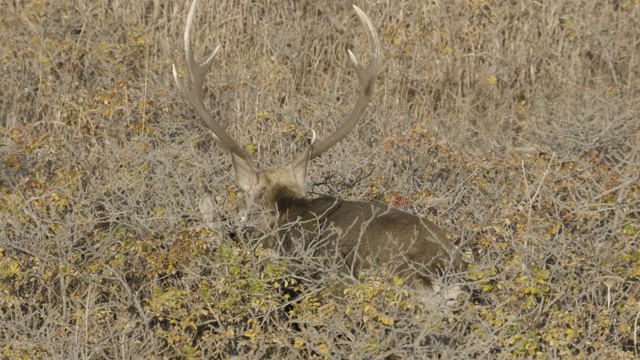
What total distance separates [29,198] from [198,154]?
152 cm

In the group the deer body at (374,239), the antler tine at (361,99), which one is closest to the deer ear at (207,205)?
the deer body at (374,239)

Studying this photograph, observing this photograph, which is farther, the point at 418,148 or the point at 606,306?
the point at 418,148

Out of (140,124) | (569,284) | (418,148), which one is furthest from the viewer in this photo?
(140,124)

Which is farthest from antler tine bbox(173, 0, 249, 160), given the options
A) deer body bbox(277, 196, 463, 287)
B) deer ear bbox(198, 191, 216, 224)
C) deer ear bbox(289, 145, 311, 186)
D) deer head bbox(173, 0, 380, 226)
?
deer body bbox(277, 196, 463, 287)

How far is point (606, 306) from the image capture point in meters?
5.48

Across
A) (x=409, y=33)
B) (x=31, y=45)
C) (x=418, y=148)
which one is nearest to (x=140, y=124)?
(x=31, y=45)

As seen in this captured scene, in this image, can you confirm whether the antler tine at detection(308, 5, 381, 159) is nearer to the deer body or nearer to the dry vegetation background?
the dry vegetation background

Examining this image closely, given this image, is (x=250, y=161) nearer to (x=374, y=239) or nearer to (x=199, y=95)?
(x=199, y=95)

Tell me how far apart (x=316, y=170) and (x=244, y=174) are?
2.67 ft

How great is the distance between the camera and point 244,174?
20.5ft

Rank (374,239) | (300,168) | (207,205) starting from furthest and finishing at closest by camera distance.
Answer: (300,168), (207,205), (374,239)

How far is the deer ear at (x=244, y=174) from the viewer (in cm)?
623

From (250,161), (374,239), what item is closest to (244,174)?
(250,161)

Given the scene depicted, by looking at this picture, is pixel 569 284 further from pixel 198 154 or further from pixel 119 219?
pixel 198 154
